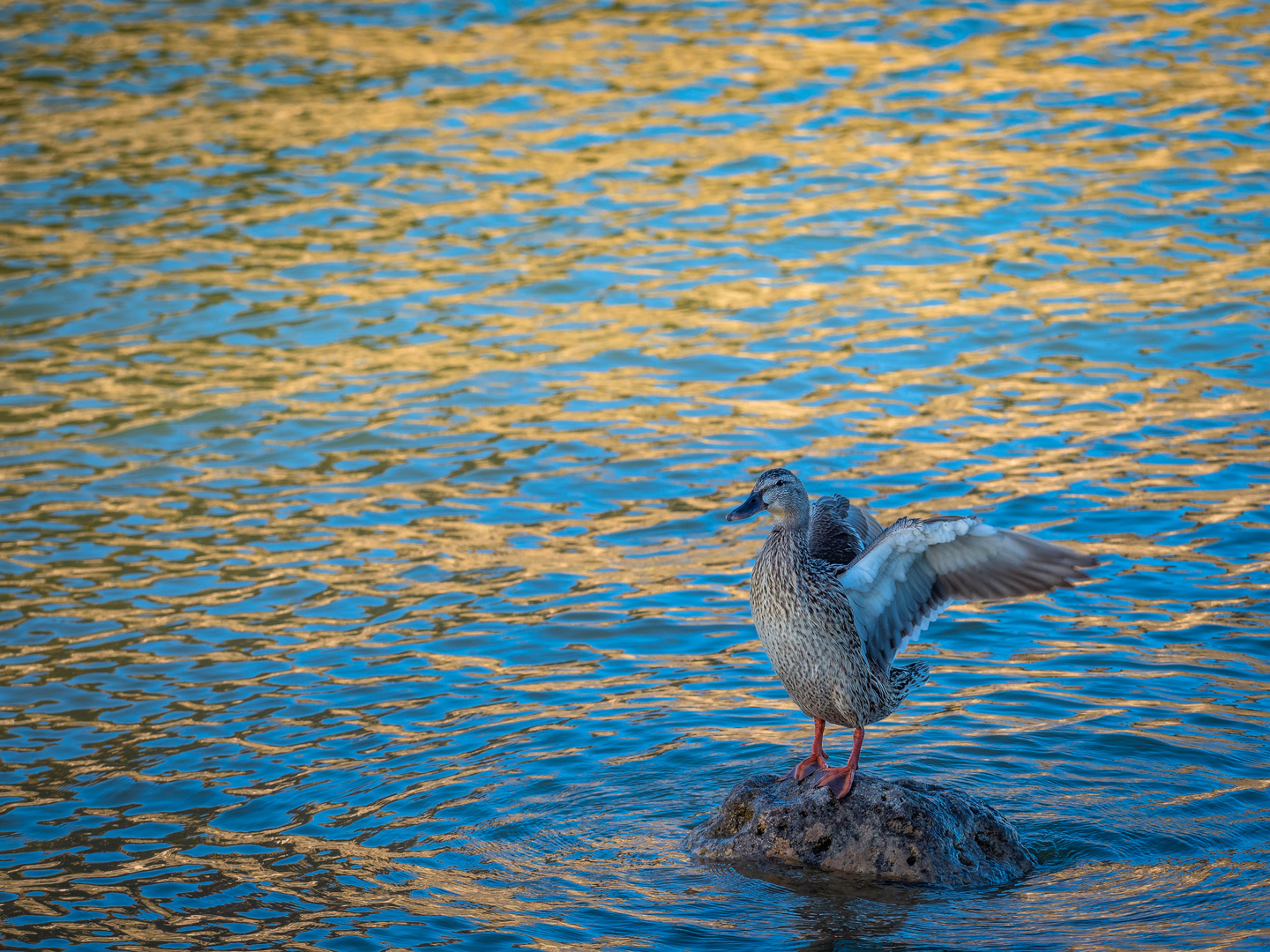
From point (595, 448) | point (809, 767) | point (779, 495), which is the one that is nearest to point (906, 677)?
point (809, 767)

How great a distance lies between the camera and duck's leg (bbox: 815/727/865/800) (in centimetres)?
573

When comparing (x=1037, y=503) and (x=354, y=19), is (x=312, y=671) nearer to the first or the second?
(x=1037, y=503)

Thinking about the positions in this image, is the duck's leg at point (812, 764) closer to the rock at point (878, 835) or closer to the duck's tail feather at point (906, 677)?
the rock at point (878, 835)

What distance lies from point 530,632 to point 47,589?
9.92ft

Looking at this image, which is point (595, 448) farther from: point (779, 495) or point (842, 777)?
point (842, 777)

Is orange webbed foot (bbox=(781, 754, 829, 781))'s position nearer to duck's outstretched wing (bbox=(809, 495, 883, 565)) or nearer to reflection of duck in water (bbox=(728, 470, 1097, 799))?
reflection of duck in water (bbox=(728, 470, 1097, 799))

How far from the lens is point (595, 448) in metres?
10.3

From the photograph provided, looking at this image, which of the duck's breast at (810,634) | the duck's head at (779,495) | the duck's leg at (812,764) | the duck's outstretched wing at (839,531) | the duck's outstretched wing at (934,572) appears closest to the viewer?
the duck's outstretched wing at (934,572)

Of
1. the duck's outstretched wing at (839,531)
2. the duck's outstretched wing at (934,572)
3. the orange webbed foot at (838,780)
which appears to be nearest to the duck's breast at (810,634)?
the duck's outstretched wing at (934,572)

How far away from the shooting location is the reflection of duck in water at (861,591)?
5.57 metres

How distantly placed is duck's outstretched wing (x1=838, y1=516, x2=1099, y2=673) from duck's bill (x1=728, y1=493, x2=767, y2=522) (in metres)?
0.43

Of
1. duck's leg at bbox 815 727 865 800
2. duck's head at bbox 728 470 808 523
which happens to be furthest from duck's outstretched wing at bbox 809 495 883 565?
duck's leg at bbox 815 727 865 800

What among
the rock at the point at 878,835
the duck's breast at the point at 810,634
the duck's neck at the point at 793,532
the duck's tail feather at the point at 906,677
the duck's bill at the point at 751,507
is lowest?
the rock at the point at 878,835

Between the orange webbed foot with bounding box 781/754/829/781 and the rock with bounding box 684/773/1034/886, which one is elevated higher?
the orange webbed foot with bounding box 781/754/829/781
